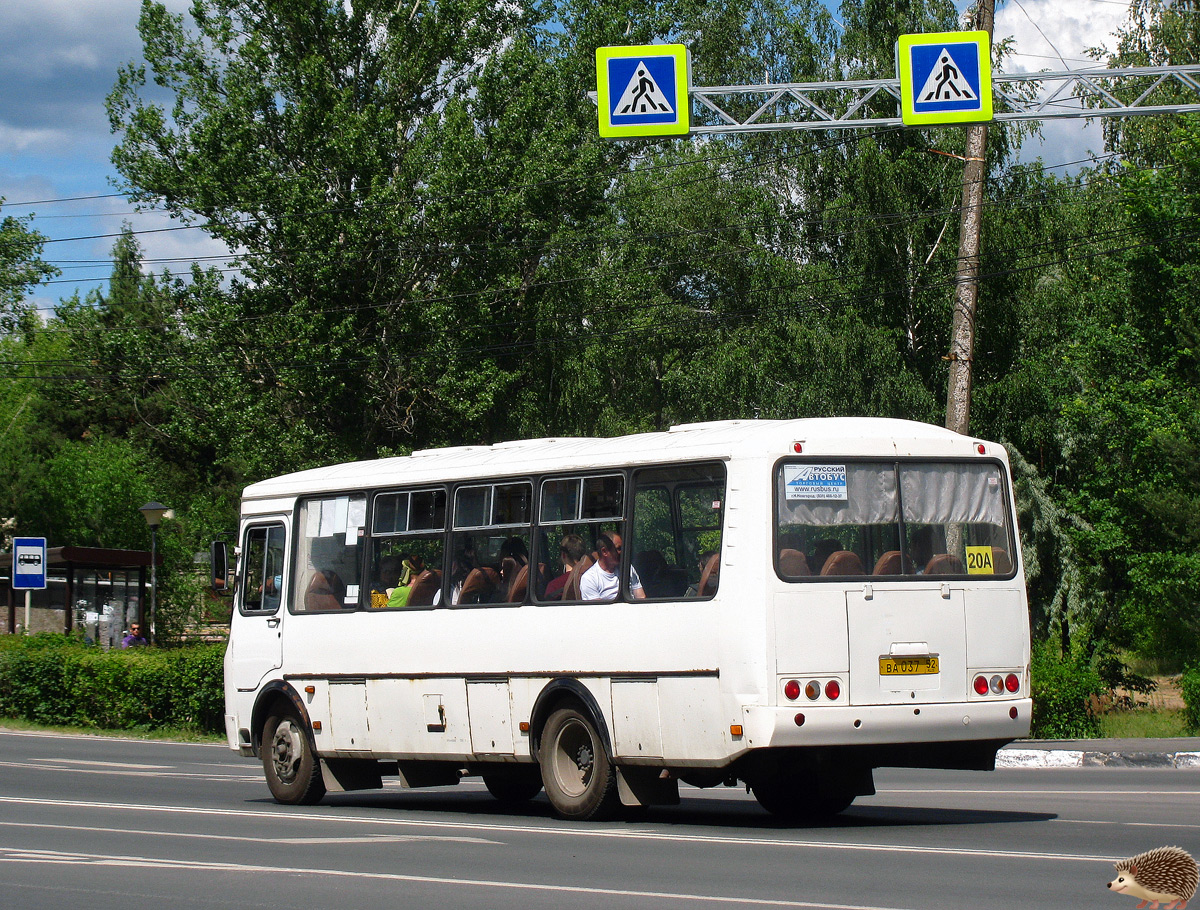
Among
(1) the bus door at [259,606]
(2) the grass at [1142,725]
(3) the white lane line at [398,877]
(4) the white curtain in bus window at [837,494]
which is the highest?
(4) the white curtain in bus window at [837,494]

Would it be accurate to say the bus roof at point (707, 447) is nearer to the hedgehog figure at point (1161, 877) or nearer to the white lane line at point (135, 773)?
the hedgehog figure at point (1161, 877)

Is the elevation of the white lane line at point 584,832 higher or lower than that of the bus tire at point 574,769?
lower

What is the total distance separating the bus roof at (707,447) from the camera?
11.6m

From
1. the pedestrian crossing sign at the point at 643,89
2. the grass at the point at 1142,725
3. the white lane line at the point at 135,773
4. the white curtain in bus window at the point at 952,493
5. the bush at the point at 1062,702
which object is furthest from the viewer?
the grass at the point at 1142,725

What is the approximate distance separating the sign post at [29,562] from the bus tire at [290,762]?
16786mm

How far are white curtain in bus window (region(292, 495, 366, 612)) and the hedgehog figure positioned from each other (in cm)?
997

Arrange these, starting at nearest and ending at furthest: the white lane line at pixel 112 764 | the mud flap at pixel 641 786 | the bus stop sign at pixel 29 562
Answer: the mud flap at pixel 641 786 < the white lane line at pixel 112 764 < the bus stop sign at pixel 29 562

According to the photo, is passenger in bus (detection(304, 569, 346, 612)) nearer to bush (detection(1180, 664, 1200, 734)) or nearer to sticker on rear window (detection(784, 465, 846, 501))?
sticker on rear window (detection(784, 465, 846, 501))

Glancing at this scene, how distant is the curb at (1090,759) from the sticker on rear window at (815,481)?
8978mm

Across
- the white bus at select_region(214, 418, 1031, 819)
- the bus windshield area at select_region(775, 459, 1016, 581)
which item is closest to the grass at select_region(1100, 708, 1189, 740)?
the bus windshield area at select_region(775, 459, 1016, 581)

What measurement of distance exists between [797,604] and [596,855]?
2.28 meters

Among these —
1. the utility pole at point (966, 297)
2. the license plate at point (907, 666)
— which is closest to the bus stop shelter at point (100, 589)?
the utility pole at point (966, 297)

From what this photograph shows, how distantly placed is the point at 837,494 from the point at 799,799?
2.87 meters

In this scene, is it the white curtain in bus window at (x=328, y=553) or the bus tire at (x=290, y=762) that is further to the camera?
the bus tire at (x=290, y=762)
